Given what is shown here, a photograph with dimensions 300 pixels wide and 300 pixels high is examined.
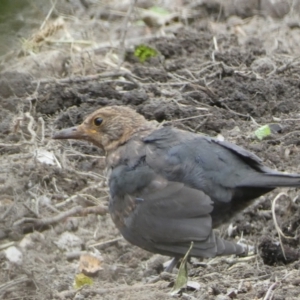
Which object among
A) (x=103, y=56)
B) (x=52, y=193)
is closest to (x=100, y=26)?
(x=103, y=56)

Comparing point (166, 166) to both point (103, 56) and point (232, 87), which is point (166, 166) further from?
point (103, 56)

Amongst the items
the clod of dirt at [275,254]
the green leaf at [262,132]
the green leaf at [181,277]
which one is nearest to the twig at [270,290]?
the green leaf at [181,277]

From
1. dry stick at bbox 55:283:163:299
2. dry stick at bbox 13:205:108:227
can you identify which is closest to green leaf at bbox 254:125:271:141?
dry stick at bbox 13:205:108:227

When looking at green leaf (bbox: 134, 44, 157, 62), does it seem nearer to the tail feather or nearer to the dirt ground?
the dirt ground

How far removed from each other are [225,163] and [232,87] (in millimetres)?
2973

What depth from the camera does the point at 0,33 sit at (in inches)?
85.6

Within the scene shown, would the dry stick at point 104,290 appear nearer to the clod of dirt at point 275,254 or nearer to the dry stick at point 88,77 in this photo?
the clod of dirt at point 275,254

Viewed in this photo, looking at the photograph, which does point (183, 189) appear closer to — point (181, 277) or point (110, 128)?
point (181, 277)

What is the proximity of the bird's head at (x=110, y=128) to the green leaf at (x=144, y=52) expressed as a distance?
10.2 feet

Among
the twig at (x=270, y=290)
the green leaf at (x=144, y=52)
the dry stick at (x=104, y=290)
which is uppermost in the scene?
the twig at (x=270, y=290)

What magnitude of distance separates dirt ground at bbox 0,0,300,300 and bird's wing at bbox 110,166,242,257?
10.8 inches

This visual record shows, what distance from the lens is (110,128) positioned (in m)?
5.65

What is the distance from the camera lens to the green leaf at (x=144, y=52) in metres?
8.80

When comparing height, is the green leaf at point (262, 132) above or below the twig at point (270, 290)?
below
